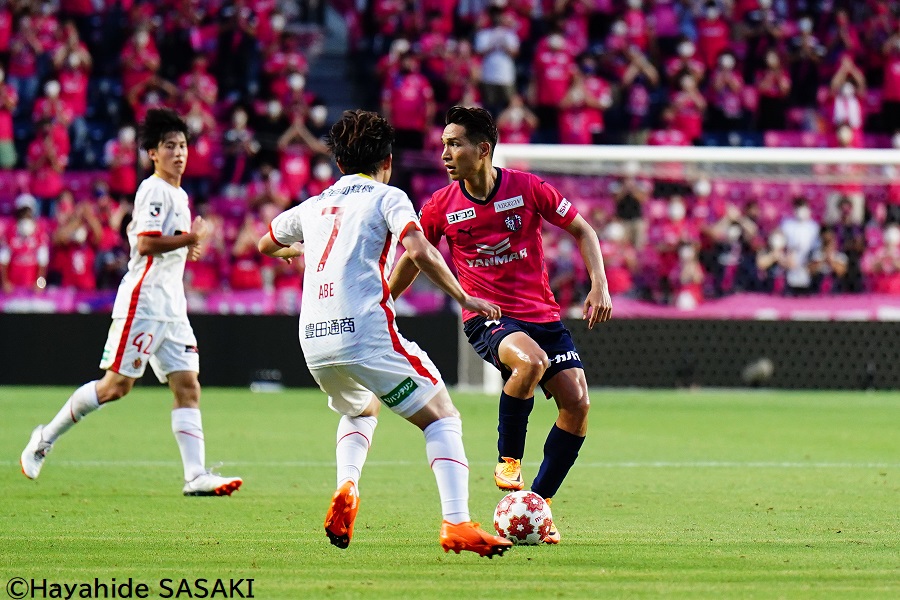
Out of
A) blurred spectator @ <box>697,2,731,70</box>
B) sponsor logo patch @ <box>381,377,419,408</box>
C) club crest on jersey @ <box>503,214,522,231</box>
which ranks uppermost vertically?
blurred spectator @ <box>697,2,731,70</box>

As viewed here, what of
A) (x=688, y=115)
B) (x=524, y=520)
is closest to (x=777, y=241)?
(x=688, y=115)

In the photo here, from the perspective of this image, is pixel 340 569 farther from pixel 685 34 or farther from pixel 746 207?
pixel 685 34

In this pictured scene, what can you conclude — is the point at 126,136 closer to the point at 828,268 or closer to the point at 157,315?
the point at 828,268

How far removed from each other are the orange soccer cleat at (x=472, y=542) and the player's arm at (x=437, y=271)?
85cm

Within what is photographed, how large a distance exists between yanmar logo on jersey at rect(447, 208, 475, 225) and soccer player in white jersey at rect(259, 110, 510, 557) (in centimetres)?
108

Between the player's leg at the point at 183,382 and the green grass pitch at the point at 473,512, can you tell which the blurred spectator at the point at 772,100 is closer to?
the green grass pitch at the point at 473,512

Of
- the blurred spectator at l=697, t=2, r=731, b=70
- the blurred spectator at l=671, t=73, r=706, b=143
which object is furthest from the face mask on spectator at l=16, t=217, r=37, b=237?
the blurred spectator at l=697, t=2, r=731, b=70

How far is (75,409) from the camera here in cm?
826

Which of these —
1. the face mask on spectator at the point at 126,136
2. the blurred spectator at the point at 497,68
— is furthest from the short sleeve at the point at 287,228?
the blurred spectator at the point at 497,68

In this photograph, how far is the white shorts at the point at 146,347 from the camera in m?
8.21

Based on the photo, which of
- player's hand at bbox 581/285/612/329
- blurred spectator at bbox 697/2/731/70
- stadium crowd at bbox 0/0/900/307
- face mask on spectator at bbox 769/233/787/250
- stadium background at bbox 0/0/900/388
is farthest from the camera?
blurred spectator at bbox 697/2/731/70

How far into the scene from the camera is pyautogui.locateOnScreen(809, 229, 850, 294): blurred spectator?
1783 centimetres

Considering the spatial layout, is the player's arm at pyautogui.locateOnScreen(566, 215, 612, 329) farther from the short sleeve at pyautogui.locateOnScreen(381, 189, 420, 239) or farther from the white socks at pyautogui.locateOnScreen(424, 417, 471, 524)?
the short sleeve at pyautogui.locateOnScreen(381, 189, 420, 239)

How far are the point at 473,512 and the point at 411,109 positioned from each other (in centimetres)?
1373
